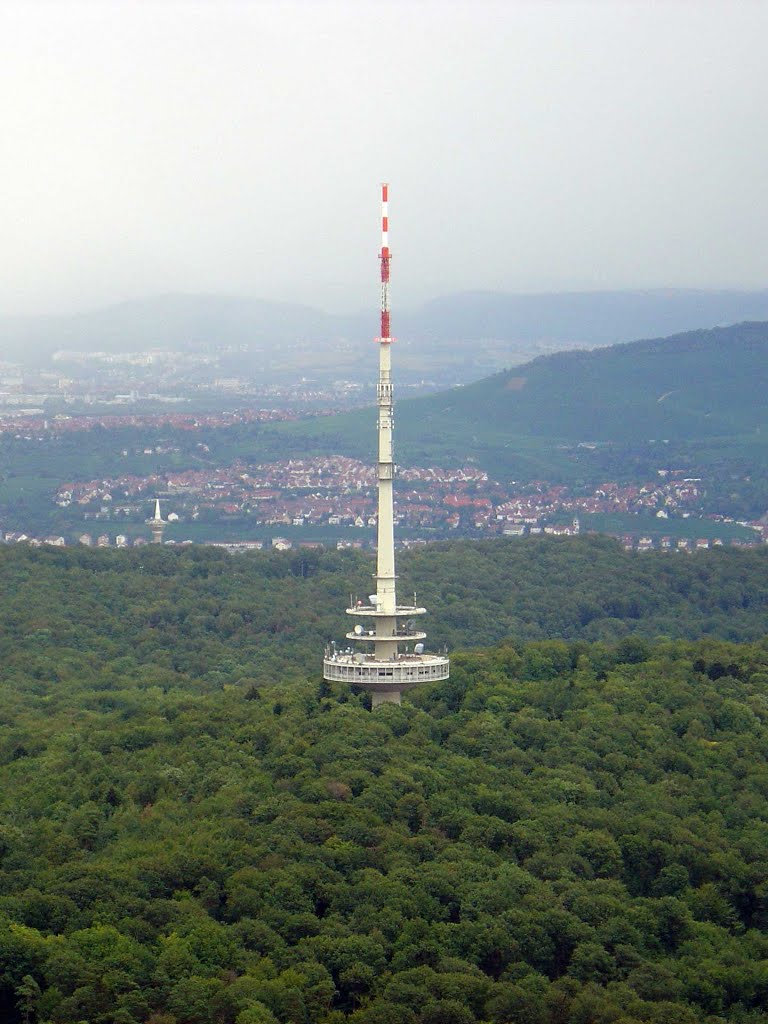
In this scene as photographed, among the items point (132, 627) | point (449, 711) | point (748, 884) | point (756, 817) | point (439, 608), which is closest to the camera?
point (748, 884)

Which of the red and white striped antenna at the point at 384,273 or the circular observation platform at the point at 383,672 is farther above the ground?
the red and white striped antenna at the point at 384,273

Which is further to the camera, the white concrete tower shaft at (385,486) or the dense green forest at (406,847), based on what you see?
the white concrete tower shaft at (385,486)

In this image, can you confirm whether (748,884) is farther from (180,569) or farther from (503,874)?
(180,569)

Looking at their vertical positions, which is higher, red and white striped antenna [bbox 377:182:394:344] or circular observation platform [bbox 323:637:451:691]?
red and white striped antenna [bbox 377:182:394:344]

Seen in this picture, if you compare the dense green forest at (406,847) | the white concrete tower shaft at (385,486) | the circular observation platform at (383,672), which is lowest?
the dense green forest at (406,847)

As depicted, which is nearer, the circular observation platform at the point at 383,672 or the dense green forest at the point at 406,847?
the dense green forest at the point at 406,847

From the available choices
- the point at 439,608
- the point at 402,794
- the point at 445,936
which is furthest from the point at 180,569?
the point at 445,936
